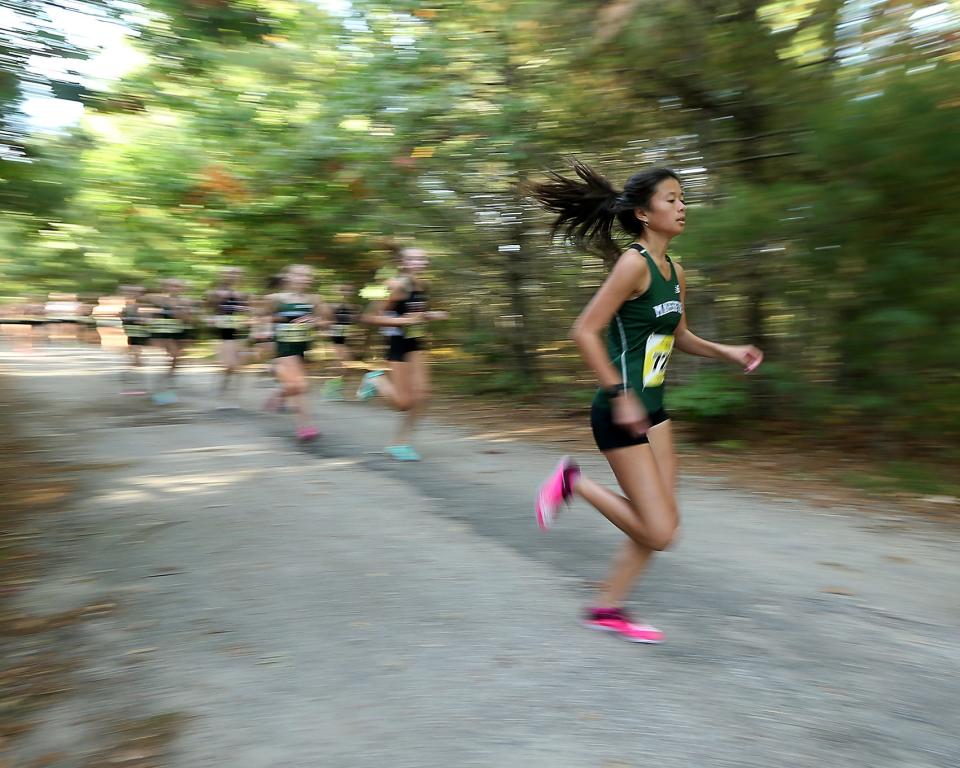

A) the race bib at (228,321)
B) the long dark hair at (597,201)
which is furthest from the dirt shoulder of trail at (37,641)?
the race bib at (228,321)

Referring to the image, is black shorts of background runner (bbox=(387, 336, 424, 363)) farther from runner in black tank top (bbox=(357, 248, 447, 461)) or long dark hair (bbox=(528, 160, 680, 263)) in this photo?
long dark hair (bbox=(528, 160, 680, 263))

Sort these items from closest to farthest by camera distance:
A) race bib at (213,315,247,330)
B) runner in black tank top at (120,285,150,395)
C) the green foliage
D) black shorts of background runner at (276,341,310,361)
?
the green foliage, black shorts of background runner at (276,341,310,361), race bib at (213,315,247,330), runner in black tank top at (120,285,150,395)

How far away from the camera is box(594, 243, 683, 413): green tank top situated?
3.90m

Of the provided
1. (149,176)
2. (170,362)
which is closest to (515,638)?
(170,362)

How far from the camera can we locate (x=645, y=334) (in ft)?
Answer: 12.9

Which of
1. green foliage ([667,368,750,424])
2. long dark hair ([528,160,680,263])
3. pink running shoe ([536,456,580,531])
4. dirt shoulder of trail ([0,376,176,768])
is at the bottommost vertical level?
dirt shoulder of trail ([0,376,176,768])

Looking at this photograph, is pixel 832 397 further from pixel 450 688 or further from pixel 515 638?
pixel 450 688

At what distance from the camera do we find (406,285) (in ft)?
28.2

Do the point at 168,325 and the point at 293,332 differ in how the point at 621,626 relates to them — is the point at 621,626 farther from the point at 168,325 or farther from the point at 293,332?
the point at 168,325

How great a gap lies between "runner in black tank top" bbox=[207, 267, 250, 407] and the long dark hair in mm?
9487

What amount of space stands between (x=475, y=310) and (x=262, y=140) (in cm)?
466

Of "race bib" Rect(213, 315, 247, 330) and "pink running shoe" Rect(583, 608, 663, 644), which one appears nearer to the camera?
"pink running shoe" Rect(583, 608, 663, 644)

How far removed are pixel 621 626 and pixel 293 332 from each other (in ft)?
21.3

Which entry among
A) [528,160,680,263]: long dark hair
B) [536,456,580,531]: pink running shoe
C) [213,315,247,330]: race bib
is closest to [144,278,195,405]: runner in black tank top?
[213,315,247,330]: race bib
